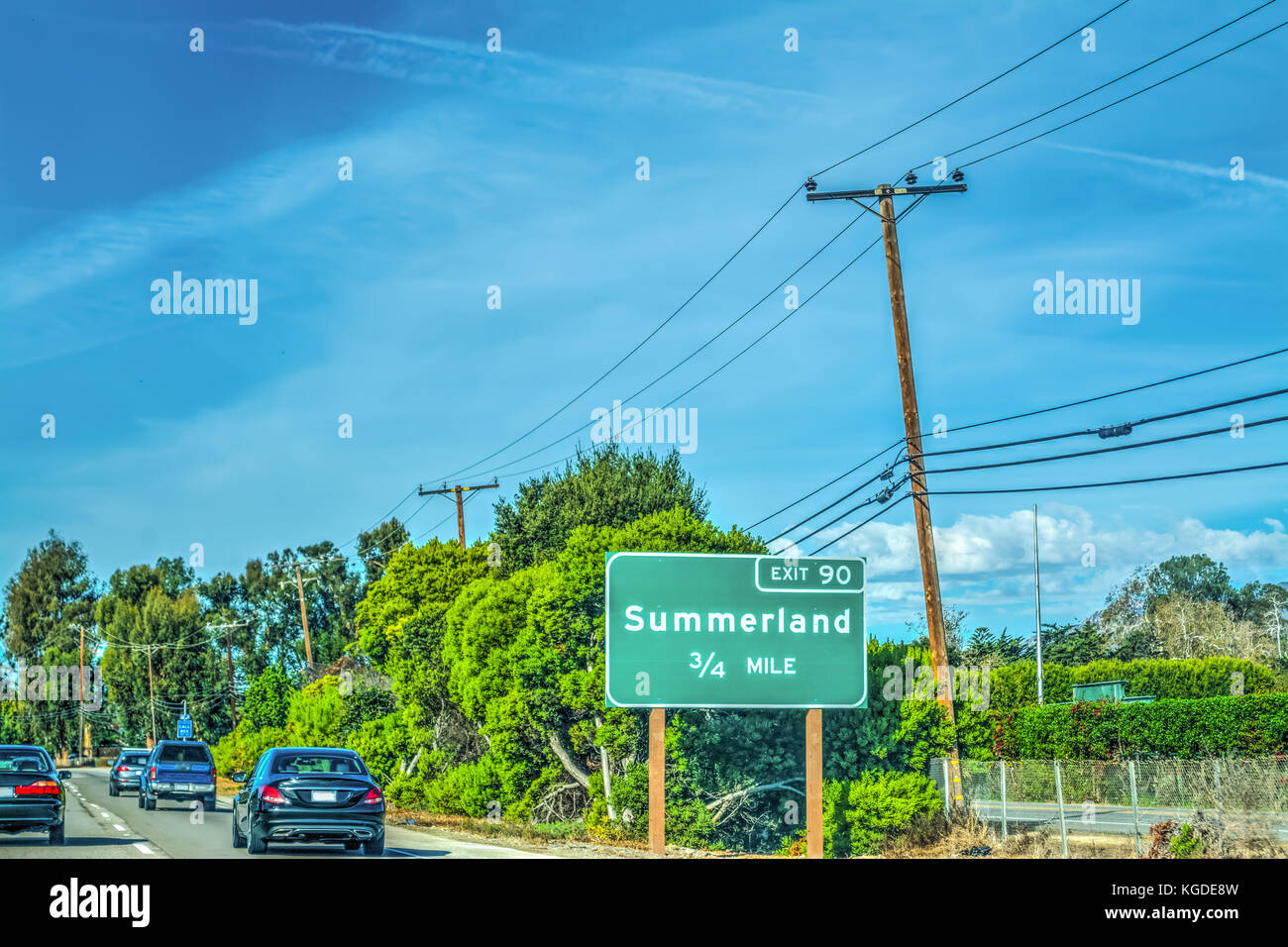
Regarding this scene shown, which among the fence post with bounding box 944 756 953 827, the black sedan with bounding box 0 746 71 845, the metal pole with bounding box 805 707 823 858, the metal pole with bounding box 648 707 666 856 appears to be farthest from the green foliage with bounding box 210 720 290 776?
the metal pole with bounding box 805 707 823 858

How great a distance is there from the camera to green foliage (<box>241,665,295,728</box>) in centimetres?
5809

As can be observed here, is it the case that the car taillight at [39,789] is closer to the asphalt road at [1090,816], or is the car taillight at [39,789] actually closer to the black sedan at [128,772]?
the asphalt road at [1090,816]

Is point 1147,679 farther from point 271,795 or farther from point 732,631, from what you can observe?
point 271,795

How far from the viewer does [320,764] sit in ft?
63.9

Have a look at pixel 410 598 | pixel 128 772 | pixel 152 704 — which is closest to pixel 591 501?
pixel 410 598

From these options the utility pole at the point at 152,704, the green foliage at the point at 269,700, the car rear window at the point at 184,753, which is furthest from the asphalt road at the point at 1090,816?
the utility pole at the point at 152,704

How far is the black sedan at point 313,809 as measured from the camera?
18.3 metres

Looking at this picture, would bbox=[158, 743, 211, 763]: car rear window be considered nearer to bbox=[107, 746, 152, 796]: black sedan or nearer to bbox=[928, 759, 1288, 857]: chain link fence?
bbox=[107, 746, 152, 796]: black sedan

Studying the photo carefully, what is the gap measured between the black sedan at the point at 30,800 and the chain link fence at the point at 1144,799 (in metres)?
16.7

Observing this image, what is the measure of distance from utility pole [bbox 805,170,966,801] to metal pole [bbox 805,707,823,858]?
555 cm
